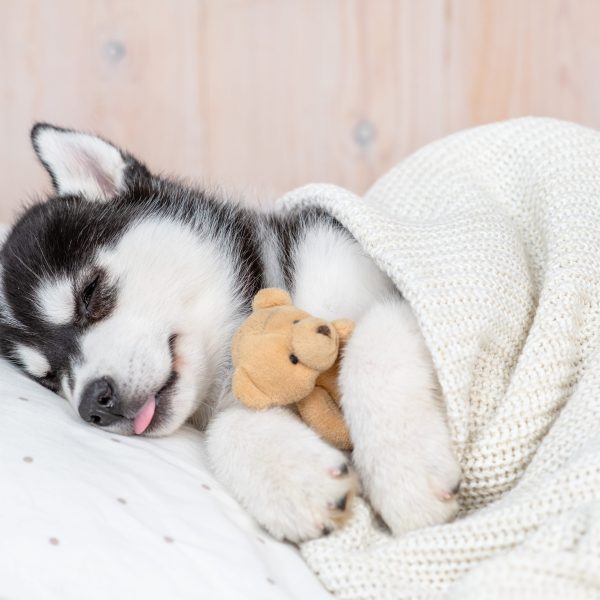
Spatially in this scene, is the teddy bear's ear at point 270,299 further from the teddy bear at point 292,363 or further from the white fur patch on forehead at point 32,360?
the white fur patch on forehead at point 32,360

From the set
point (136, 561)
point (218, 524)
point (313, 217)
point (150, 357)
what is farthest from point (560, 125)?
point (136, 561)

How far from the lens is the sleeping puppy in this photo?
1.40 metres

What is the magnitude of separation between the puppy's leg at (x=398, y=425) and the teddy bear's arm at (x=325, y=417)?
98 mm

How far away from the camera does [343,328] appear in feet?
5.43

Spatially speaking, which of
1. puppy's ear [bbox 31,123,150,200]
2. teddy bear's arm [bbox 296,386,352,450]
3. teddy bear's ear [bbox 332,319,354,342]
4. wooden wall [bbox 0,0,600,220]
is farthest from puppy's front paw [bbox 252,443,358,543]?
wooden wall [bbox 0,0,600,220]

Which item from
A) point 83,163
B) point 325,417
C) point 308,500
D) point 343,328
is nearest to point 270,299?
point 343,328

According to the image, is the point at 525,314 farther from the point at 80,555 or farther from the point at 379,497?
the point at 80,555

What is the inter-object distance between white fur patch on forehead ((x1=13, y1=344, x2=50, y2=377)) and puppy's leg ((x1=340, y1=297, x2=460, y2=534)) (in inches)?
30.8

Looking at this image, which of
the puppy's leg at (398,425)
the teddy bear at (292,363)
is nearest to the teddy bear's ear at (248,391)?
the teddy bear at (292,363)

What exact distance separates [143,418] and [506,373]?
73cm

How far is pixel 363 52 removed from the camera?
3152 millimetres

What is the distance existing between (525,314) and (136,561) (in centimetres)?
94

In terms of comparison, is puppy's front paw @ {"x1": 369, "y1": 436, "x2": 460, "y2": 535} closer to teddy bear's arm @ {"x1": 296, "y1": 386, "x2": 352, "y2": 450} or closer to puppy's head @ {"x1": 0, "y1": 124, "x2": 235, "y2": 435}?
teddy bear's arm @ {"x1": 296, "y1": 386, "x2": 352, "y2": 450}

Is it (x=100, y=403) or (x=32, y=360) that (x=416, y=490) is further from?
(x=32, y=360)
